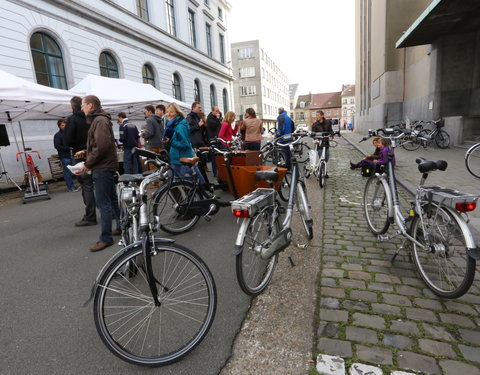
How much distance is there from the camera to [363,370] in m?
1.95

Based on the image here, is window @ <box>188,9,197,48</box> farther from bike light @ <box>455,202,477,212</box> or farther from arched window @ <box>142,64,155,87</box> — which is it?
bike light @ <box>455,202,477,212</box>

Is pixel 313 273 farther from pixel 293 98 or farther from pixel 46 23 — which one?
pixel 293 98

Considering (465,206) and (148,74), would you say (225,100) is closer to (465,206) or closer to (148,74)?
(148,74)

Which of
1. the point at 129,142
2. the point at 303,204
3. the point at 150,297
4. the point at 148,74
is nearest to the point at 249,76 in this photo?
the point at 148,74

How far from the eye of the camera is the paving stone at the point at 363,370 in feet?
6.32

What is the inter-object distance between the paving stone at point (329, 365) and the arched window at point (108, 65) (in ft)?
55.6

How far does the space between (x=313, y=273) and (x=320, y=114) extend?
6.00 metres

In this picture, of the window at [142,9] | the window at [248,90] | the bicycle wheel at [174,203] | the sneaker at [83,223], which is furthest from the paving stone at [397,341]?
the window at [248,90]

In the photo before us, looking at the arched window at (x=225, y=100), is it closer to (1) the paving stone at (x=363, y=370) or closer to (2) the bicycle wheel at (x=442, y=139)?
(2) the bicycle wheel at (x=442, y=139)

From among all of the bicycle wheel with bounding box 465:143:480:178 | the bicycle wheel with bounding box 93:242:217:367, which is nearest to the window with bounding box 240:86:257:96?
the bicycle wheel with bounding box 465:143:480:178

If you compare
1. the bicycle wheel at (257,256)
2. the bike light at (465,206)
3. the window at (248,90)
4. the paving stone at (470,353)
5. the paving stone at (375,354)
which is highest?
the window at (248,90)

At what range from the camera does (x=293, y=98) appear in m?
120

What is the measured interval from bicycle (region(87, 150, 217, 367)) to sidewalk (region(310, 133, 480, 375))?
999 mm

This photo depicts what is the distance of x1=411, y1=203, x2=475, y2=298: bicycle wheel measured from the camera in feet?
7.99
